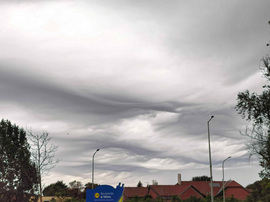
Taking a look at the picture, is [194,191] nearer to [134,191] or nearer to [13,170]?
[134,191]

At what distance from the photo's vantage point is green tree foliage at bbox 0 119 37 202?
57.3 m

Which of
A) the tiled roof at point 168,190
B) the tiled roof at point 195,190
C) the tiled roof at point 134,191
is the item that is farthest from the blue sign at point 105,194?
the tiled roof at point 134,191

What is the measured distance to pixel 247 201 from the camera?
55906 millimetres

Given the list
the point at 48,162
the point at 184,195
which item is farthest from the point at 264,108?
the point at 184,195

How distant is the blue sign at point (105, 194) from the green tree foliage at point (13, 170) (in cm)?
3101

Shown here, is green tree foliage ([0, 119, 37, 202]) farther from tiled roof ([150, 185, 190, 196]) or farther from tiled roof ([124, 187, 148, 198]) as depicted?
tiled roof ([124, 187, 148, 198])

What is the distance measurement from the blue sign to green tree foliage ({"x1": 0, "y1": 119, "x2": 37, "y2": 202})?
31008 mm

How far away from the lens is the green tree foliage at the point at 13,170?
57312mm

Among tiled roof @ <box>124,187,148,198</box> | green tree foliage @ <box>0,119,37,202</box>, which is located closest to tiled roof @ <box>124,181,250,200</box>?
tiled roof @ <box>124,187,148,198</box>

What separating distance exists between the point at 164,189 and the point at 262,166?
60591 millimetres

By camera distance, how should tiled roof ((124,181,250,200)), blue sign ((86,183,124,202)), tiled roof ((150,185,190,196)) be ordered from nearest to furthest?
1. blue sign ((86,183,124,202))
2. tiled roof ((124,181,250,200))
3. tiled roof ((150,185,190,196))

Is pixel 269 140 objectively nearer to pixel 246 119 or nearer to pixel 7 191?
pixel 246 119

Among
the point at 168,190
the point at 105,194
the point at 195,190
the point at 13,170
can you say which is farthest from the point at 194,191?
the point at 105,194

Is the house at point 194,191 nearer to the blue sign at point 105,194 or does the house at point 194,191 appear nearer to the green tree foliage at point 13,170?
the green tree foliage at point 13,170
